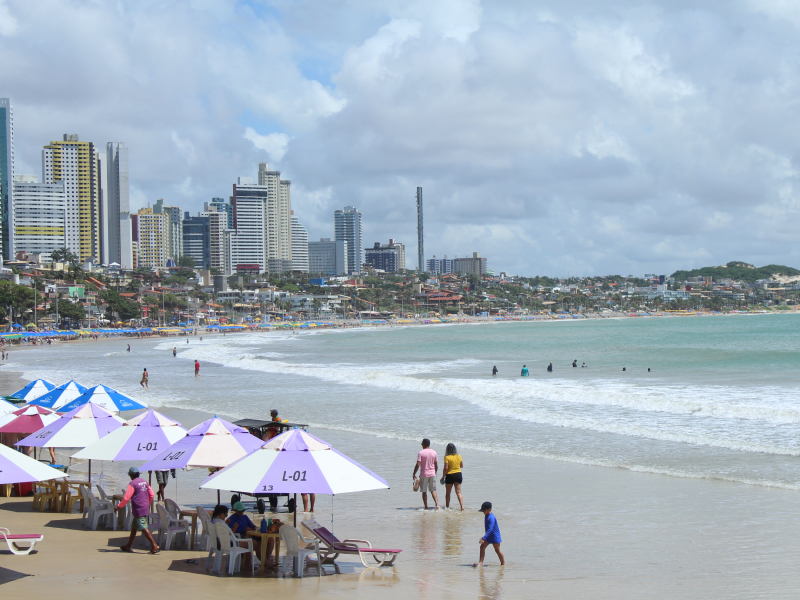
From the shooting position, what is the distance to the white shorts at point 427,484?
1128cm

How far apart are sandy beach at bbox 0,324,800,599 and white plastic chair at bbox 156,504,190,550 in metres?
0.24

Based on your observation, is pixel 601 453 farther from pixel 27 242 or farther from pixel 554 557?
pixel 27 242

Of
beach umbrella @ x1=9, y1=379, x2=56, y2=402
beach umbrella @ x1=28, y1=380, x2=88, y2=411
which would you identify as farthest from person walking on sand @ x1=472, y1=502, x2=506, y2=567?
beach umbrella @ x1=9, y1=379, x2=56, y2=402

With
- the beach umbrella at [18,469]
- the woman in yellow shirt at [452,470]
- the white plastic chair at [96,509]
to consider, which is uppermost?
the beach umbrella at [18,469]

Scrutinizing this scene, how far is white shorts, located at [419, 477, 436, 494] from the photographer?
444 inches

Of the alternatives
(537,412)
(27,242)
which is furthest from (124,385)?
(27,242)

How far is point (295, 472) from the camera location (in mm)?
8141

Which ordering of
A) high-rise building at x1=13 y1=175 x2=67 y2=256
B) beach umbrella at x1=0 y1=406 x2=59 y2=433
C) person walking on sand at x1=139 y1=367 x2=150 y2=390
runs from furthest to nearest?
high-rise building at x1=13 y1=175 x2=67 y2=256
person walking on sand at x1=139 y1=367 x2=150 y2=390
beach umbrella at x1=0 y1=406 x2=59 y2=433

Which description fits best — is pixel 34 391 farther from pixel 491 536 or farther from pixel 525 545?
pixel 491 536

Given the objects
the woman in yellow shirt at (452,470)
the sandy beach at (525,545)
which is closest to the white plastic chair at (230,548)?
the sandy beach at (525,545)

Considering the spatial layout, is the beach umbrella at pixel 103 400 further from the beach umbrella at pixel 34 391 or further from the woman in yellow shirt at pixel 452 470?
the woman in yellow shirt at pixel 452 470

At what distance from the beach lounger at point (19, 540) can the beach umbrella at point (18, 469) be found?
0.96 m

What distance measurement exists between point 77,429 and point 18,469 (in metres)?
4.47

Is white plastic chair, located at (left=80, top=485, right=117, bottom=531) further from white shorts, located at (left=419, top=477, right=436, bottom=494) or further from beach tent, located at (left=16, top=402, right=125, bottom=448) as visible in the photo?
white shorts, located at (left=419, top=477, right=436, bottom=494)
